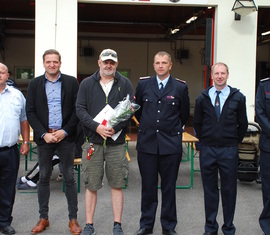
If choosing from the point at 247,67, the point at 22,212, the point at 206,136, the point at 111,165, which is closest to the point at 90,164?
the point at 111,165

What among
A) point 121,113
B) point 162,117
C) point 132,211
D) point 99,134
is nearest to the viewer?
point 121,113

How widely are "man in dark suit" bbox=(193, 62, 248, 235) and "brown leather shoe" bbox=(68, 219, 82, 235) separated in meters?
1.38

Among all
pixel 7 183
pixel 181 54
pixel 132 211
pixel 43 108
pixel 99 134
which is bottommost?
pixel 132 211

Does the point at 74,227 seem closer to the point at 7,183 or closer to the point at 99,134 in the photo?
the point at 7,183

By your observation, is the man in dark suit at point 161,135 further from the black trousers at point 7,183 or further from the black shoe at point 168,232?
the black trousers at point 7,183

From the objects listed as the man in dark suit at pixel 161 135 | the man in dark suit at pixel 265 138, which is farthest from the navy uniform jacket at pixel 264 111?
the man in dark suit at pixel 161 135

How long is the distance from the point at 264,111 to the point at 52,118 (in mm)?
2294

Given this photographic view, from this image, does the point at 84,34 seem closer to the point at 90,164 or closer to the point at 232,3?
the point at 232,3

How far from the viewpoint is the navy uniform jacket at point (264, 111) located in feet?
12.9

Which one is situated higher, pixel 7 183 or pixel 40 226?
pixel 7 183

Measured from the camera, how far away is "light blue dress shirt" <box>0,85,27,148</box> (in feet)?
13.0

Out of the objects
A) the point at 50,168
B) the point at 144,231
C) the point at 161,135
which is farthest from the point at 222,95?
the point at 50,168

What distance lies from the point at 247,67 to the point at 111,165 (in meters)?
4.77

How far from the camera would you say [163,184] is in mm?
4090
